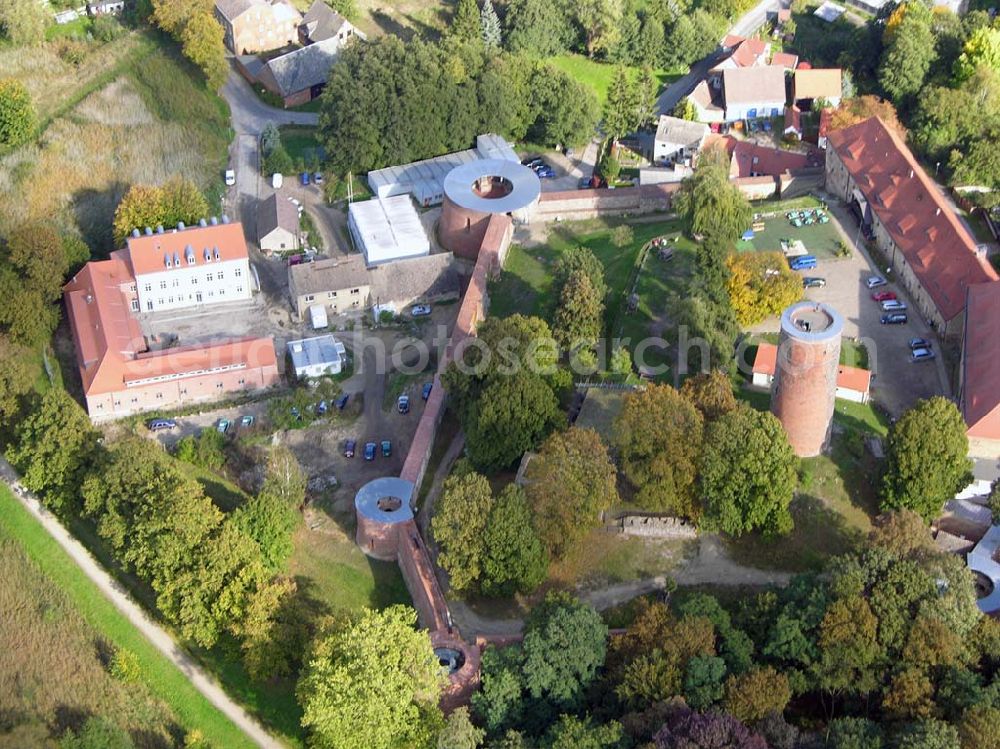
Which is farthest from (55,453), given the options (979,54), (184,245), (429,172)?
(979,54)

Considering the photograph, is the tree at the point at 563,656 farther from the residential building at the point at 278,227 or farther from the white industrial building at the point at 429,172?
the white industrial building at the point at 429,172

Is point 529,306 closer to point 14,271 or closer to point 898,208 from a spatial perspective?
point 898,208

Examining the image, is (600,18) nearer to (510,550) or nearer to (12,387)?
(12,387)

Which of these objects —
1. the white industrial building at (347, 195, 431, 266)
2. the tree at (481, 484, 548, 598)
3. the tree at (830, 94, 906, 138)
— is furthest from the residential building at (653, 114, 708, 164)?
the tree at (481, 484, 548, 598)

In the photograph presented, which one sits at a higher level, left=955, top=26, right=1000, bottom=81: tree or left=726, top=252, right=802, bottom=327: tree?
left=955, top=26, right=1000, bottom=81: tree

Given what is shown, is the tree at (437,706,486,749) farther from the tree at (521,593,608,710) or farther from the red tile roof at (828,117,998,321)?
the red tile roof at (828,117,998,321)

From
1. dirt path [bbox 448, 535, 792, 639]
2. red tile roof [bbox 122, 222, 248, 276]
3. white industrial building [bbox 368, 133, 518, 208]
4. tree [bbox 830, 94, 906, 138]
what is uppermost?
tree [bbox 830, 94, 906, 138]

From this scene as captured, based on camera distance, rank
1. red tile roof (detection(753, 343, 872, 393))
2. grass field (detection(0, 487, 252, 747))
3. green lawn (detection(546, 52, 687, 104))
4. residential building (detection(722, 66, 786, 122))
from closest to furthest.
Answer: grass field (detection(0, 487, 252, 747))
red tile roof (detection(753, 343, 872, 393))
residential building (detection(722, 66, 786, 122))
green lawn (detection(546, 52, 687, 104))
